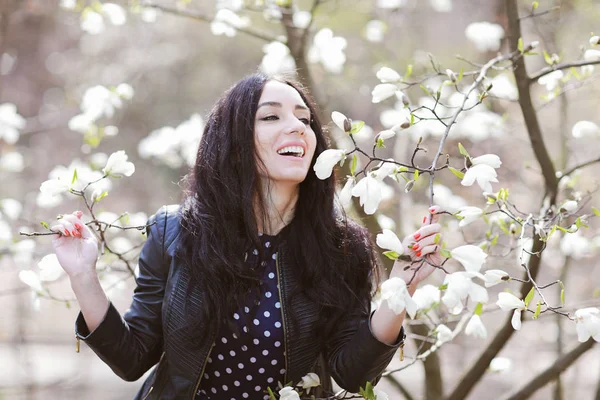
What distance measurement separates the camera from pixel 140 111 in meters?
9.08

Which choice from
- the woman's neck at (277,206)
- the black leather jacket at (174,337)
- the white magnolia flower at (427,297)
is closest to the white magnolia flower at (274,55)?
the woman's neck at (277,206)

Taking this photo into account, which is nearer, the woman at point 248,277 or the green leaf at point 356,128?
the green leaf at point 356,128

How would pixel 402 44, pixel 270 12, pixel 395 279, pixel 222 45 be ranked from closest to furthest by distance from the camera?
pixel 395 279, pixel 270 12, pixel 402 44, pixel 222 45

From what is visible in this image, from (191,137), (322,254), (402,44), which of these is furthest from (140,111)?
(322,254)

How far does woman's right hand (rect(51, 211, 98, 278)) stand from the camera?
4.96ft

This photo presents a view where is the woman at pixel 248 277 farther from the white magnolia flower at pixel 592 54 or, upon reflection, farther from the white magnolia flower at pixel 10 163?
the white magnolia flower at pixel 10 163

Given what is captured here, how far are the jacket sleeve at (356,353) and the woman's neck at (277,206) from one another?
284 millimetres

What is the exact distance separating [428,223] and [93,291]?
0.74 m

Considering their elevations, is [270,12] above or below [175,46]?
below

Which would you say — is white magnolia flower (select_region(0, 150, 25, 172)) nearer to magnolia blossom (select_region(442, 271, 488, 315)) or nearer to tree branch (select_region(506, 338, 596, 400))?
tree branch (select_region(506, 338, 596, 400))

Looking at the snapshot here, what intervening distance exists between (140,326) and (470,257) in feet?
2.90

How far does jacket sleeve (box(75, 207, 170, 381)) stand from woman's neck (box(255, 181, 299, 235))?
0.83ft

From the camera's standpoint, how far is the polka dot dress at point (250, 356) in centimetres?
166

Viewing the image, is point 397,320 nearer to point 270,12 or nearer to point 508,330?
point 508,330
